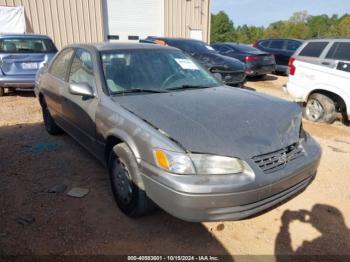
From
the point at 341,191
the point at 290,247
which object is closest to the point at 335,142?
the point at 341,191

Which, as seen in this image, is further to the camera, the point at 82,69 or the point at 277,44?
the point at 277,44

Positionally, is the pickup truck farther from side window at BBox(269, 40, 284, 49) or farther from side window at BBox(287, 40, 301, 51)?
side window at BBox(269, 40, 284, 49)

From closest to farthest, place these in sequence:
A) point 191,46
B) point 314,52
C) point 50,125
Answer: point 50,125, point 314,52, point 191,46

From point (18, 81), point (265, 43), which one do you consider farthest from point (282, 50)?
point (18, 81)

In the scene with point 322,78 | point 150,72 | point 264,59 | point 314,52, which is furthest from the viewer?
point 264,59

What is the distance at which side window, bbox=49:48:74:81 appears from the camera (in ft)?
13.1

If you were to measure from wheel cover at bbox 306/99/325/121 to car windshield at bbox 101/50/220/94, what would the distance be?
321cm

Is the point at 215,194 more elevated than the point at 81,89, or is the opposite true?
the point at 81,89

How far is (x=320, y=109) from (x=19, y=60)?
6.94 m

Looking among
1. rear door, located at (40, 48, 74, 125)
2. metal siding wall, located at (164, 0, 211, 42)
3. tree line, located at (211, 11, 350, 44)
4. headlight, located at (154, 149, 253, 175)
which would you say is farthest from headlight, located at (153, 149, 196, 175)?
tree line, located at (211, 11, 350, 44)

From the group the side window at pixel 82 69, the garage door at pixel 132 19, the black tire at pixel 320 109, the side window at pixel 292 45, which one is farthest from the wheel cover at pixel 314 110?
the garage door at pixel 132 19

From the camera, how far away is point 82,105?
3383 millimetres

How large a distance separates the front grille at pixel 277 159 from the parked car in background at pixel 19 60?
21.5ft

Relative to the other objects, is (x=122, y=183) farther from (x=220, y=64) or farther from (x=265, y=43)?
(x=265, y=43)
